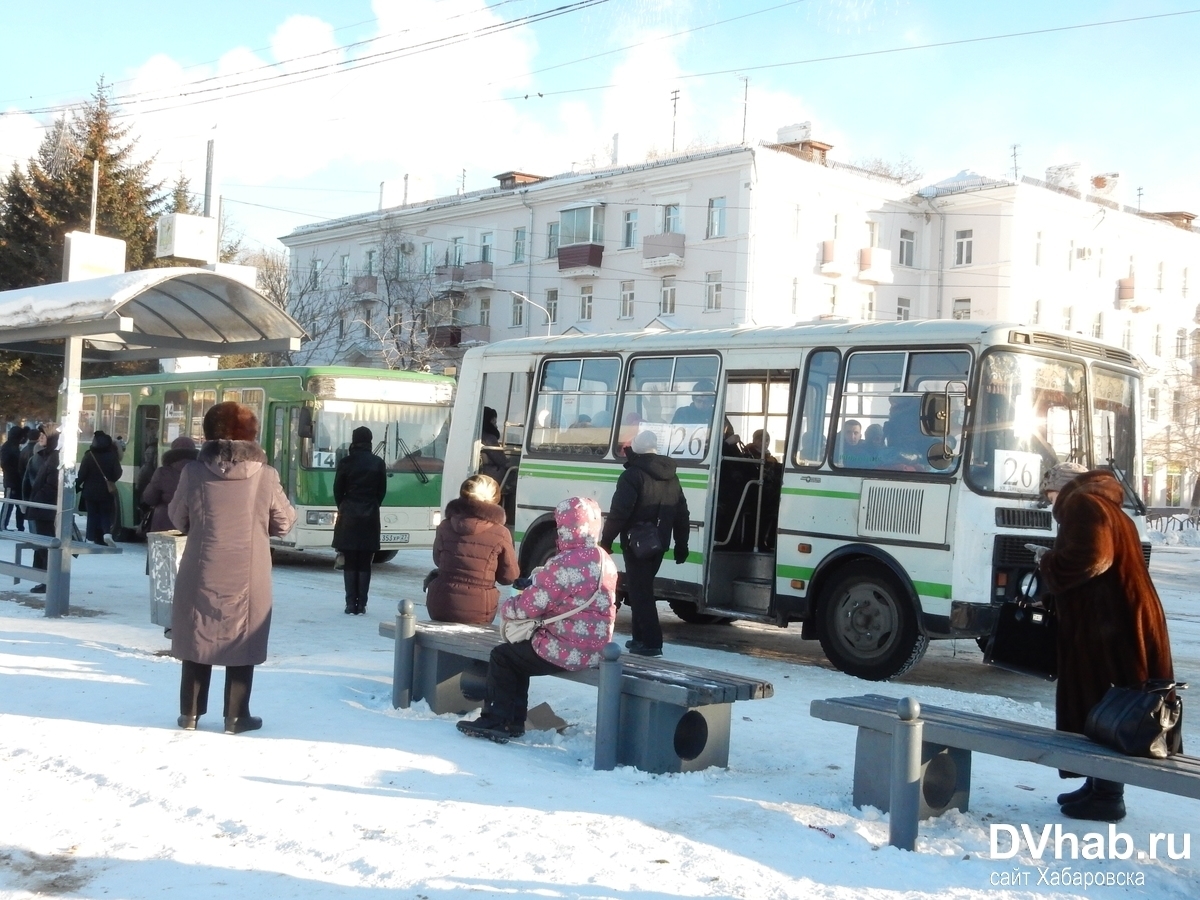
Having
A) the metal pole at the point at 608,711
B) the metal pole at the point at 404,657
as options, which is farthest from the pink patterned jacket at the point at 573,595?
the metal pole at the point at 404,657

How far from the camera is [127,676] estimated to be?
8.88m

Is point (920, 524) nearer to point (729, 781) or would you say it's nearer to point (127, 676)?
point (729, 781)

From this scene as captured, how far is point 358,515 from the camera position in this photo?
43.9 ft

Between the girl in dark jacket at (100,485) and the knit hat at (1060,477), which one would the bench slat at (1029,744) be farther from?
the girl in dark jacket at (100,485)

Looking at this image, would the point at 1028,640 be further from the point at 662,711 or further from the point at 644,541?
the point at 644,541

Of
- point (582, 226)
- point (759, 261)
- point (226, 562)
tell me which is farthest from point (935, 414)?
point (582, 226)

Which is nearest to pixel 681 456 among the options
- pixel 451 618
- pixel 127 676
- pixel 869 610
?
pixel 869 610

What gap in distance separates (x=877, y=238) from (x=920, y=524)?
137 feet

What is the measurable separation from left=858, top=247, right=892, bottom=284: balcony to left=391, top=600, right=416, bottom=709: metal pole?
42932 millimetres

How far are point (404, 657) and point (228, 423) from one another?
1.79 metres

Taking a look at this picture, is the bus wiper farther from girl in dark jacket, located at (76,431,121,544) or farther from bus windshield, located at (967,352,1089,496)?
bus windshield, located at (967,352,1089,496)

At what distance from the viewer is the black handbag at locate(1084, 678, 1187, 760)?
5.18 meters

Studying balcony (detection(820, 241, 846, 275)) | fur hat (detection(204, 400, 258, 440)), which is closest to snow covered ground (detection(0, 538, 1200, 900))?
fur hat (detection(204, 400, 258, 440))

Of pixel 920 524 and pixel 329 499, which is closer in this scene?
pixel 920 524
